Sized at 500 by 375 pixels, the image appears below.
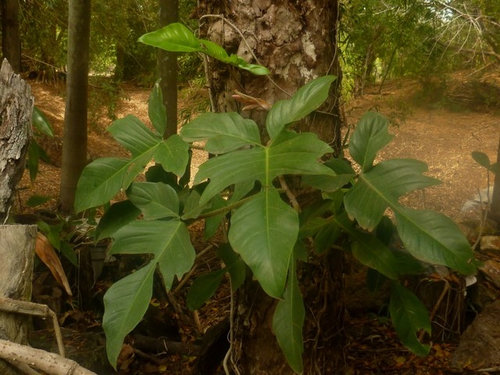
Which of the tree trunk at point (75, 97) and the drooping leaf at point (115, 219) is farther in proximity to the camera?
the tree trunk at point (75, 97)

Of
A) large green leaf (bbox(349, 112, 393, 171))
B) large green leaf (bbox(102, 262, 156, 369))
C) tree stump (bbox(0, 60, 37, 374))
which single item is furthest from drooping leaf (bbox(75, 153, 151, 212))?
large green leaf (bbox(349, 112, 393, 171))

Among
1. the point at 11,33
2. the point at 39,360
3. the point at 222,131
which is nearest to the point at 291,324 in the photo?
the point at 222,131

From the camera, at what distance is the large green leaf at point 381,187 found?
4.42 feet

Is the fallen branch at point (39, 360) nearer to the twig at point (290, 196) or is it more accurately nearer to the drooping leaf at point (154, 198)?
the drooping leaf at point (154, 198)

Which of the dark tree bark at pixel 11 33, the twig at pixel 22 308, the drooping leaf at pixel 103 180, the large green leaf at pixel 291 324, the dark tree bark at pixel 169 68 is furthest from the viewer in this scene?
the dark tree bark at pixel 11 33

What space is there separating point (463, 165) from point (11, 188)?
3.49 meters

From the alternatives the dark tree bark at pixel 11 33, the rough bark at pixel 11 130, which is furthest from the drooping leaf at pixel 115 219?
the dark tree bark at pixel 11 33

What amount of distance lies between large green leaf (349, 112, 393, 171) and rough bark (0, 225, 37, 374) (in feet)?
2.73

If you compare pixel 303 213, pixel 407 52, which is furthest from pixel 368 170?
pixel 407 52

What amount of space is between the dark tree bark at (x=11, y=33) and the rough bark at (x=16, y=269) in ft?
10.8

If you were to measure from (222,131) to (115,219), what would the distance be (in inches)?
21.0

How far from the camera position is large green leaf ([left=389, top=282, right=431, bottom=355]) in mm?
1633

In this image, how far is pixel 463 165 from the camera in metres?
4.14

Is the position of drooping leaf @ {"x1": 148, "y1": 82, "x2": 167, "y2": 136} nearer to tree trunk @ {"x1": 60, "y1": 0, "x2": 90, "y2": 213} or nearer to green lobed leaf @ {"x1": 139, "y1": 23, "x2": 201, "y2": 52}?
green lobed leaf @ {"x1": 139, "y1": 23, "x2": 201, "y2": 52}
